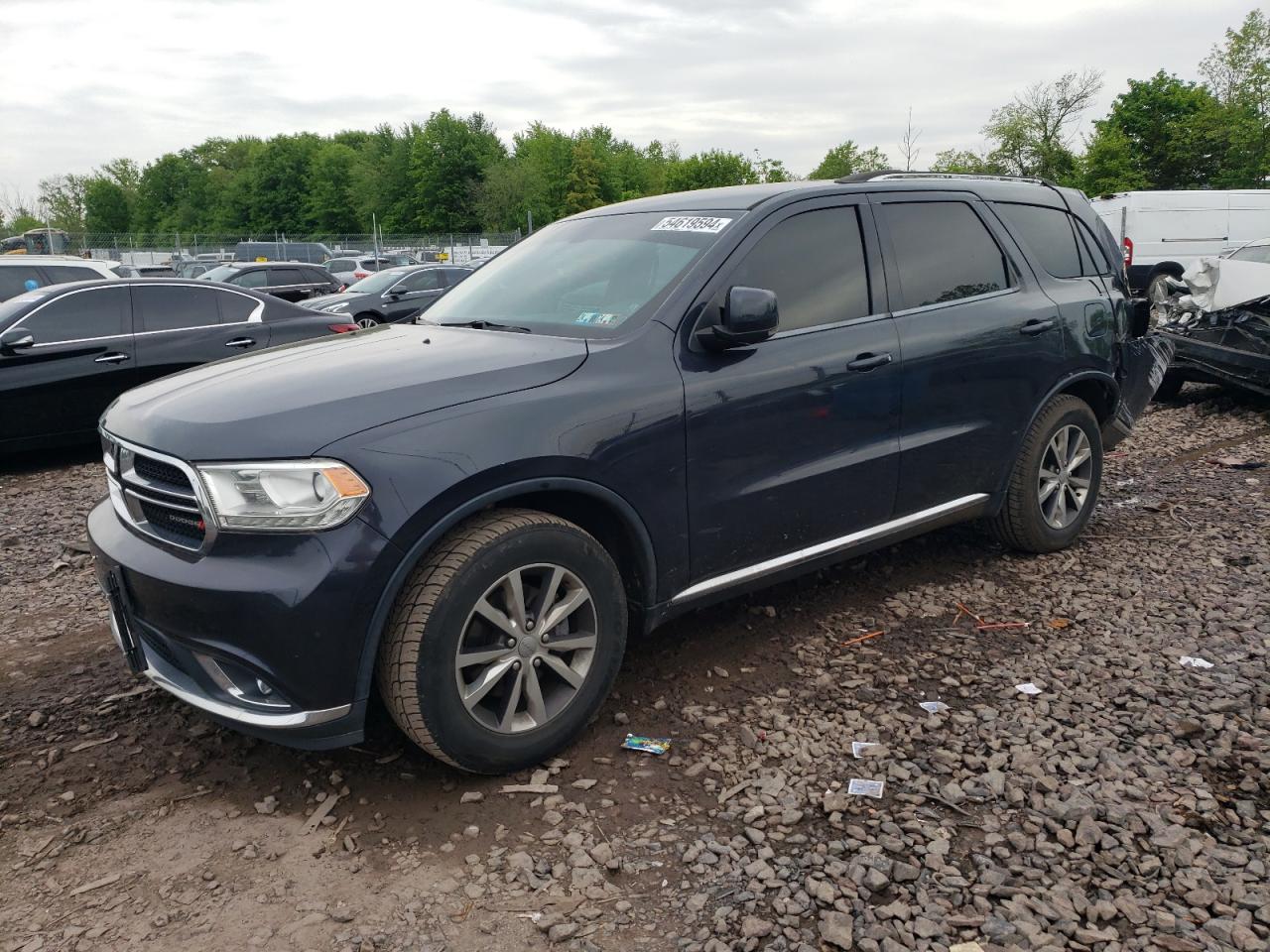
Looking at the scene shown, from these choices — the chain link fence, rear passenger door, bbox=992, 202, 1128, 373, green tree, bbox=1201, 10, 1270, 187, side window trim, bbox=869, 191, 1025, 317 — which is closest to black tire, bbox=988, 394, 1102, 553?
rear passenger door, bbox=992, 202, 1128, 373

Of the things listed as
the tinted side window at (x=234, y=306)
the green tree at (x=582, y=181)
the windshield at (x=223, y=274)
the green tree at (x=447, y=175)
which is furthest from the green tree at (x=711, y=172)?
the tinted side window at (x=234, y=306)

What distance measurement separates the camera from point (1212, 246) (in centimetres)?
1805

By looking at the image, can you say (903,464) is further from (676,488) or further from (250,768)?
(250,768)

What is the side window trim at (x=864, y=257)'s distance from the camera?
3.44 metres

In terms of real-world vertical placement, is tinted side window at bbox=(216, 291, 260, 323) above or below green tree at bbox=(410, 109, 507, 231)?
below

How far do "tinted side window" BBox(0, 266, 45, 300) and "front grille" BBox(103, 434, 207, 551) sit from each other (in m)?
9.67

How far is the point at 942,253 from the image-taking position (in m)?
4.31

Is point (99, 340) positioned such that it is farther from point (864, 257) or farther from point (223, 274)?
point (223, 274)

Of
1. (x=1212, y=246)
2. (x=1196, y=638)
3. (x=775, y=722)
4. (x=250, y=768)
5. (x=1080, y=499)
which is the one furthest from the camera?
(x=1212, y=246)

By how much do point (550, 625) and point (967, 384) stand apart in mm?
2305

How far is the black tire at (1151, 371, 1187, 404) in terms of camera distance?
943 cm

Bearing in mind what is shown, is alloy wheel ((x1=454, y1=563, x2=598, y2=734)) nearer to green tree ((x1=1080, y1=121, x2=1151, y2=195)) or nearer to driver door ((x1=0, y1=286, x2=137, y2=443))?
driver door ((x1=0, y1=286, x2=137, y2=443))

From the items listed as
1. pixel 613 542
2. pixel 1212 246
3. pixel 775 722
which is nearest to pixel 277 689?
pixel 613 542

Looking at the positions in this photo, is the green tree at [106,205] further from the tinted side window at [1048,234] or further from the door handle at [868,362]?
the door handle at [868,362]
